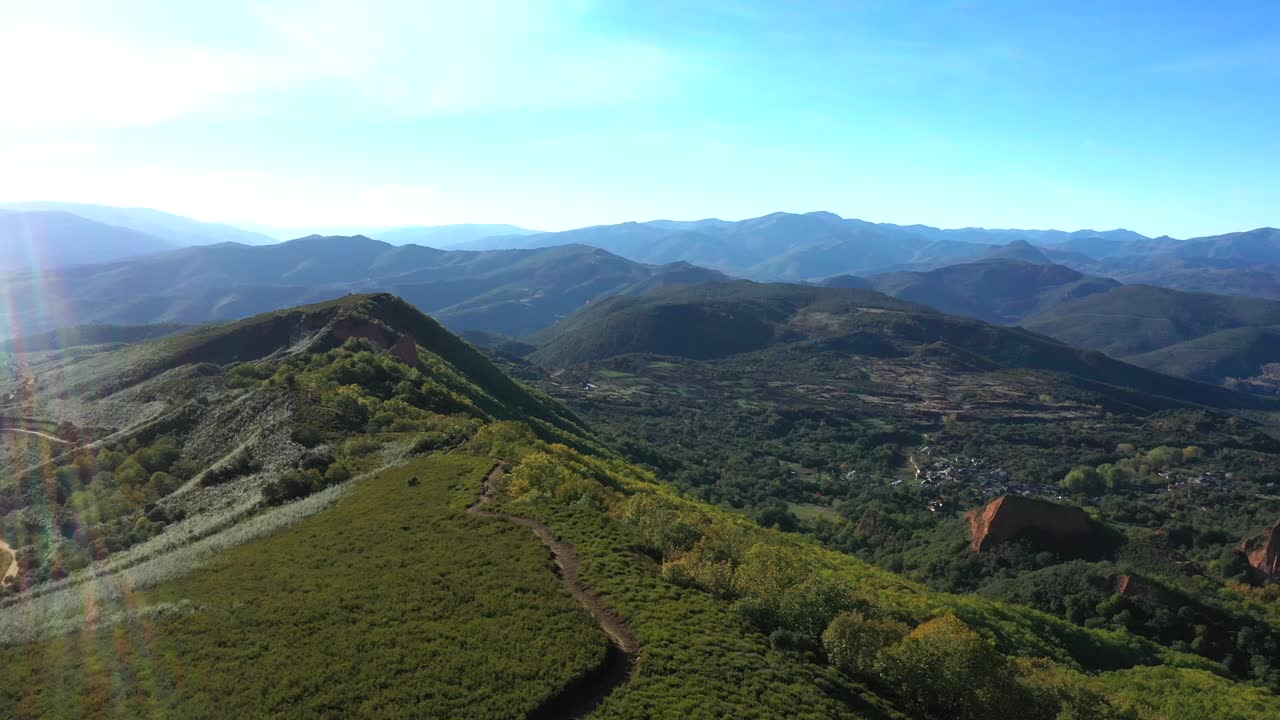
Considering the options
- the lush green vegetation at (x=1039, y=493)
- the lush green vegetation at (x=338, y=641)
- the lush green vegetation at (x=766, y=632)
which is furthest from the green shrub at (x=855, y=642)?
the lush green vegetation at (x=1039, y=493)

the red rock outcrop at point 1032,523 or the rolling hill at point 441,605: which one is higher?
the rolling hill at point 441,605

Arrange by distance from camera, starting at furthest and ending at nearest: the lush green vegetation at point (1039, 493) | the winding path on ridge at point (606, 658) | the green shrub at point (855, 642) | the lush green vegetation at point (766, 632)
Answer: the lush green vegetation at point (1039, 493) → the green shrub at point (855, 642) → the lush green vegetation at point (766, 632) → the winding path on ridge at point (606, 658)

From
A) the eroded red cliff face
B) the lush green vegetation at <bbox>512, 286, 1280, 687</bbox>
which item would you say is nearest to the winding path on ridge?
the lush green vegetation at <bbox>512, 286, 1280, 687</bbox>

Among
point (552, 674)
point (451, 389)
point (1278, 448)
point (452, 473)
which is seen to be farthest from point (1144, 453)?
A: point (552, 674)

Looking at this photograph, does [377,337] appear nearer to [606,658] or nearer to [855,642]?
[606,658]

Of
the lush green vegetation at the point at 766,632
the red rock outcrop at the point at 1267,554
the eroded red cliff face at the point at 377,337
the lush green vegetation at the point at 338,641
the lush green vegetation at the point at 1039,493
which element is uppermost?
the eroded red cliff face at the point at 377,337

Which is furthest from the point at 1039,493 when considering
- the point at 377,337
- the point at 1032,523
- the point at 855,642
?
the point at 855,642

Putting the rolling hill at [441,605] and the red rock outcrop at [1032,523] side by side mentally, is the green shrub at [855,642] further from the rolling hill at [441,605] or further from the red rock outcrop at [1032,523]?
the red rock outcrop at [1032,523]

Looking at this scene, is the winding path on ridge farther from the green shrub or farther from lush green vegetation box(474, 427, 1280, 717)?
the green shrub
